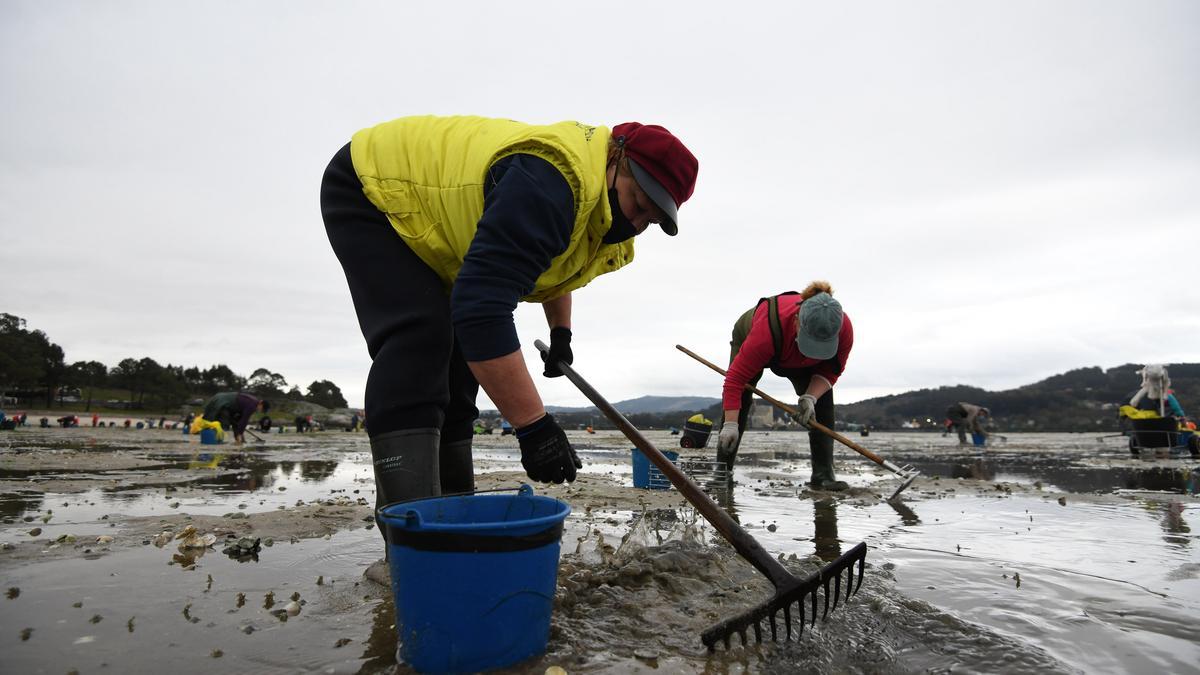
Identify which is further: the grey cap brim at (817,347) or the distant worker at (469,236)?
the grey cap brim at (817,347)

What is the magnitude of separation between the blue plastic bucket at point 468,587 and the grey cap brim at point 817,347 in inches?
198

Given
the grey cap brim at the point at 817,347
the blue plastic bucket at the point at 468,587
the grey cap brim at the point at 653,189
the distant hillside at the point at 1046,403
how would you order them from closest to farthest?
1. the blue plastic bucket at the point at 468,587
2. the grey cap brim at the point at 653,189
3. the grey cap brim at the point at 817,347
4. the distant hillside at the point at 1046,403

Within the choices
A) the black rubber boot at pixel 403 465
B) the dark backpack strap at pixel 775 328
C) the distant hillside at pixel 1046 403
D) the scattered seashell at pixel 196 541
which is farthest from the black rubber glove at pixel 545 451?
the distant hillside at pixel 1046 403

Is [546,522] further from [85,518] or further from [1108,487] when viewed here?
[1108,487]

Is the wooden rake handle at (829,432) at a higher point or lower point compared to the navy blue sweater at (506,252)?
lower

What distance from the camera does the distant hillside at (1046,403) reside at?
132 ft

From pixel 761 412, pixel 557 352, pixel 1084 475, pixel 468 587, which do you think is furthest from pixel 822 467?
pixel 761 412

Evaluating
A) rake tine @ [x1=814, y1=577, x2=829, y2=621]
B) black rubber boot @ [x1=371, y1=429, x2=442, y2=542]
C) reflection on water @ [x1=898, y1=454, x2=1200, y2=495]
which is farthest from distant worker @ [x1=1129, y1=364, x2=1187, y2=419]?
black rubber boot @ [x1=371, y1=429, x2=442, y2=542]

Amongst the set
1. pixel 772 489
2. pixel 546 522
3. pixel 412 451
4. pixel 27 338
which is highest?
pixel 27 338

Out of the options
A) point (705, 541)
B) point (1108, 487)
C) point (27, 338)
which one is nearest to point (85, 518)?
point (705, 541)

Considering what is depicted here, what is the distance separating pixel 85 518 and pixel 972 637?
508 centimetres

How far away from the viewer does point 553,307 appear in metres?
3.44

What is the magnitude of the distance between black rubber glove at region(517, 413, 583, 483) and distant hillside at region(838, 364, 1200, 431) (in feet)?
129

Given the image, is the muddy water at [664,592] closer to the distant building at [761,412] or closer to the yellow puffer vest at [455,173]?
the yellow puffer vest at [455,173]
